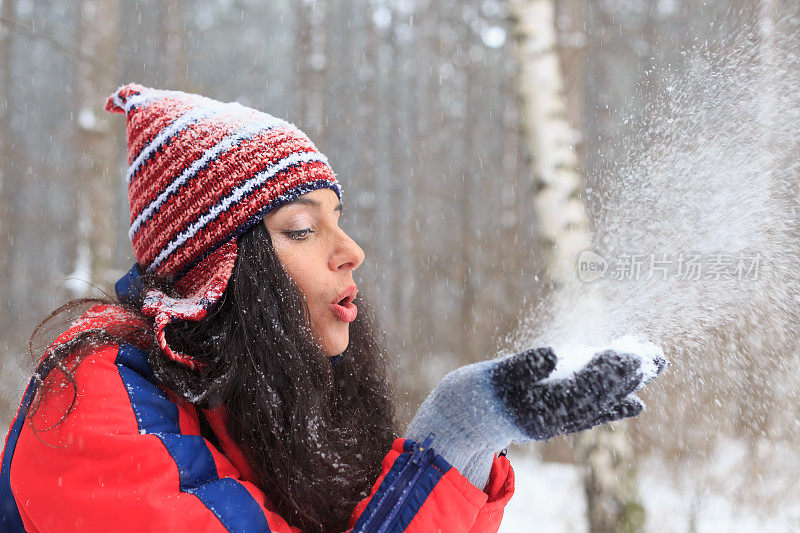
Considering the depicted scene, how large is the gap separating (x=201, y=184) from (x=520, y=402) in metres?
1.04

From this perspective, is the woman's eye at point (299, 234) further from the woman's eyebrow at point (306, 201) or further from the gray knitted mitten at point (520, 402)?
the gray knitted mitten at point (520, 402)

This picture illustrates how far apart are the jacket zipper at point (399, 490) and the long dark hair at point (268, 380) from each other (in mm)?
279

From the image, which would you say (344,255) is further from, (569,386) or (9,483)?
(9,483)

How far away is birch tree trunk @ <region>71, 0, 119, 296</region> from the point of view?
20.8 feet

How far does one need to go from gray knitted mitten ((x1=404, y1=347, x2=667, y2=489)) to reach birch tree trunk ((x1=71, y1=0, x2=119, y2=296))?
5.91 metres

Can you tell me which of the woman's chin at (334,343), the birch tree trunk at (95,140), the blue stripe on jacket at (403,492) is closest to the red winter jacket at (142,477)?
the blue stripe on jacket at (403,492)

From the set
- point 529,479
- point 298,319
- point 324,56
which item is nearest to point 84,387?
point 298,319

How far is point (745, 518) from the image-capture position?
4.68 metres

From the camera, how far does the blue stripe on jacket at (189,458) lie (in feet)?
4.09

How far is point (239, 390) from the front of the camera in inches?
59.9

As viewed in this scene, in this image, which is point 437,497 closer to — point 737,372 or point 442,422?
point 442,422

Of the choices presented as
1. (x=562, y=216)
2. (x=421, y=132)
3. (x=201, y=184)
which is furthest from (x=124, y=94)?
(x=421, y=132)

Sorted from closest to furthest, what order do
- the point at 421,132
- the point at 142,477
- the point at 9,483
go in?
the point at 142,477 → the point at 9,483 → the point at 421,132

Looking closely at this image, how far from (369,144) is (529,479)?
8557 mm
